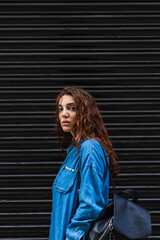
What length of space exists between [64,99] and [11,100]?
1292mm

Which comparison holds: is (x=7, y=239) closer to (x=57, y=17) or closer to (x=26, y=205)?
(x=26, y=205)

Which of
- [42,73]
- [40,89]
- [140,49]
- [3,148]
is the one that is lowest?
[3,148]

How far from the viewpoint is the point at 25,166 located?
3.29 m

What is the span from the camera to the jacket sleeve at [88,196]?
1877mm

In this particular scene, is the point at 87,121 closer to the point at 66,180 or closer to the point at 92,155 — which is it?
the point at 92,155

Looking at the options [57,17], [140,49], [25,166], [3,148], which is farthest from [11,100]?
[140,49]

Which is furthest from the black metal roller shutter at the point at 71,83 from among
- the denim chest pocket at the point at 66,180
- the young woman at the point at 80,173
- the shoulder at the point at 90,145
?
the shoulder at the point at 90,145

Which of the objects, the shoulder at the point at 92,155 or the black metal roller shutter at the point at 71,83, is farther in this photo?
the black metal roller shutter at the point at 71,83

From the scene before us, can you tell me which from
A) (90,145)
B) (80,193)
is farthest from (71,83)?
(80,193)

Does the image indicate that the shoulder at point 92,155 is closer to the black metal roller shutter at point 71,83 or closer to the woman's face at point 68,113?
the woman's face at point 68,113

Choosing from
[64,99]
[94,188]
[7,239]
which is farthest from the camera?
[7,239]

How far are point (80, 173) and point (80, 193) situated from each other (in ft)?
0.54

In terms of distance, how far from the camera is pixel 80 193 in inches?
75.8

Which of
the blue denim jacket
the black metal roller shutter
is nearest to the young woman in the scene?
the blue denim jacket
